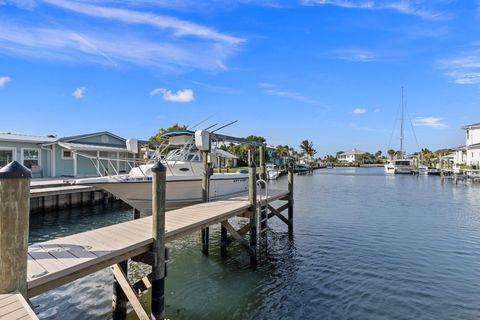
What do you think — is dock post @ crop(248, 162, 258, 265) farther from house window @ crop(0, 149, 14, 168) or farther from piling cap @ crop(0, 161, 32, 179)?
house window @ crop(0, 149, 14, 168)

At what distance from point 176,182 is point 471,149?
49968mm

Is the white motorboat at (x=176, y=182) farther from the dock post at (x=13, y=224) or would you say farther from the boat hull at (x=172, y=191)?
the dock post at (x=13, y=224)

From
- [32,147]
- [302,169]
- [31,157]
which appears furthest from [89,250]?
[302,169]

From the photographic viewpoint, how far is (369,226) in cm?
1459

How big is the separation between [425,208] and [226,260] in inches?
641

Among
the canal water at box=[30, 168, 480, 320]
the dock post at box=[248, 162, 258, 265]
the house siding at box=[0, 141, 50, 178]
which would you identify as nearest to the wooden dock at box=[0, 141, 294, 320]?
the dock post at box=[248, 162, 258, 265]

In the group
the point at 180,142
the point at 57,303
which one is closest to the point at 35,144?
the point at 180,142

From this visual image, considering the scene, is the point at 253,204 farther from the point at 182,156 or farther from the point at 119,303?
the point at 119,303

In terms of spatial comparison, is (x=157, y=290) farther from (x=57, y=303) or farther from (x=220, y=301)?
(x=57, y=303)

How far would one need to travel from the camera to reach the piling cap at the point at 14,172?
3236mm

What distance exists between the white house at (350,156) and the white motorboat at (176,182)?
416 feet

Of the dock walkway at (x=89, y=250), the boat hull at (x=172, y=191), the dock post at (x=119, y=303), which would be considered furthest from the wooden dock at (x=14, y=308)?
the boat hull at (x=172, y=191)

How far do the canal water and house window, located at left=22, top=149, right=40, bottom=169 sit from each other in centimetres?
805

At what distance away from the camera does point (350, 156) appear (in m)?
136
